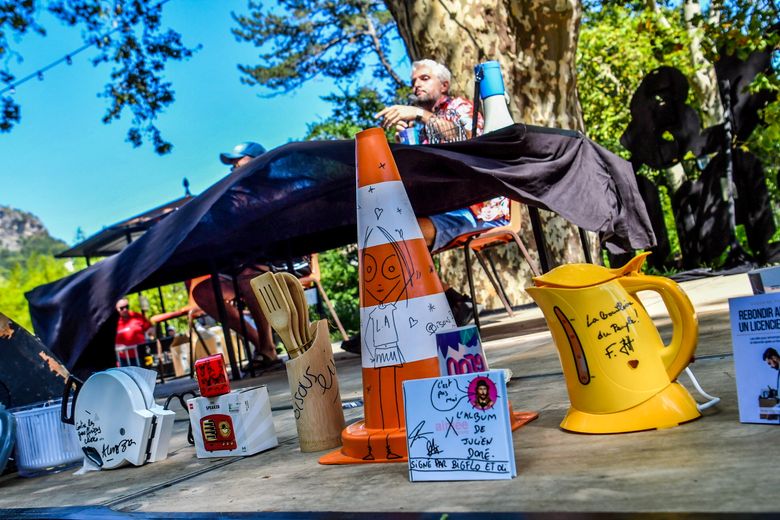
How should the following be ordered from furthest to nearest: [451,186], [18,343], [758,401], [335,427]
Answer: [451,186], [18,343], [335,427], [758,401]

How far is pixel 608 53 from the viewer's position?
17.2 m

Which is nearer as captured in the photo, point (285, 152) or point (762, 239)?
point (285, 152)

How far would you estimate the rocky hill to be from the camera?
111494 millimetres

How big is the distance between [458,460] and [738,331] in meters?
0.59

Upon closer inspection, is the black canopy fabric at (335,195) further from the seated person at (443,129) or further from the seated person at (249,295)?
the seated person at (249,295)

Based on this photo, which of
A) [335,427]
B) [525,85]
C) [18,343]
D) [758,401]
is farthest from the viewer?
[525,85]

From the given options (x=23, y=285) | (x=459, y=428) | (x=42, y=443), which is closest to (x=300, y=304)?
(x=459, y=428)

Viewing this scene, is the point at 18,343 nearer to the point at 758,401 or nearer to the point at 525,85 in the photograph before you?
the point at 758,401

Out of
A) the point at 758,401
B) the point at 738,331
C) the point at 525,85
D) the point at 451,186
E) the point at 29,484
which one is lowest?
the point at 29,484

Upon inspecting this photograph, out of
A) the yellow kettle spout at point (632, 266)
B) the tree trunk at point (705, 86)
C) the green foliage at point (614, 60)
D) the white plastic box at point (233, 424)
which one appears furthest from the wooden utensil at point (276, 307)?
the green foliage at point (614, 60)

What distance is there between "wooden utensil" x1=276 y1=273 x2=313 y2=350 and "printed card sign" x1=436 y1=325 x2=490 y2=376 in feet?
1.58

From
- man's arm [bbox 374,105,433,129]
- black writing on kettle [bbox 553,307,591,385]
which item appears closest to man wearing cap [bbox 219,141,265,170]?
man's arm [bbox 374,105,433,129]

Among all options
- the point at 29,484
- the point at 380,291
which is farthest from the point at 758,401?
the point at 29,484

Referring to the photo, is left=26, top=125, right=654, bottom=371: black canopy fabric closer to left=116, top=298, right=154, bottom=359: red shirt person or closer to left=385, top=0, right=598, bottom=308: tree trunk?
left=385, top=0, right=598, bottom=308: tree trunk
